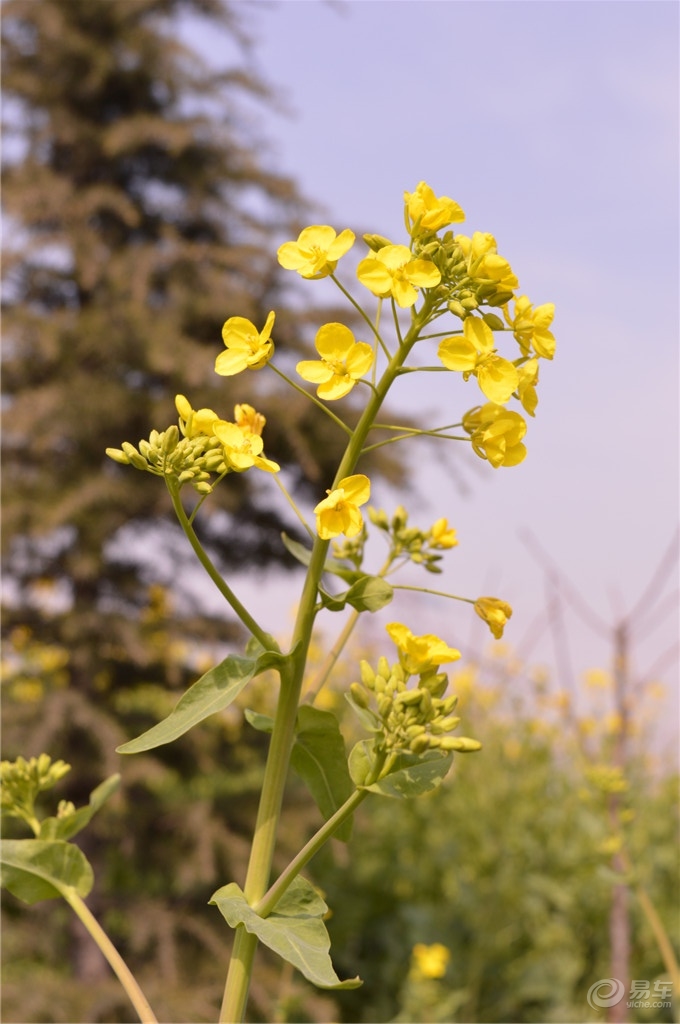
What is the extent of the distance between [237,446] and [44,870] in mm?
327

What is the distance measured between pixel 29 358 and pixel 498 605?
11.1 ft

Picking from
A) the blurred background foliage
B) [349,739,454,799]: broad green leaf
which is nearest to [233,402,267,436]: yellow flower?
[349,739,454,799]: broad green leaf

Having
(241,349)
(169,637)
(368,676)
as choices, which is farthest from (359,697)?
(169,637)

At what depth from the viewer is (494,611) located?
26.4 inches

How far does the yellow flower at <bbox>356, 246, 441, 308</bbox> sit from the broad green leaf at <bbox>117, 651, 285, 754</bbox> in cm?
23

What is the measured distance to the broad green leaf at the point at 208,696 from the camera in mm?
529

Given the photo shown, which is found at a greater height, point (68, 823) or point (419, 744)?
point (419, 744)

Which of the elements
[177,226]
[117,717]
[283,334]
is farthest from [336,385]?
[177,226]

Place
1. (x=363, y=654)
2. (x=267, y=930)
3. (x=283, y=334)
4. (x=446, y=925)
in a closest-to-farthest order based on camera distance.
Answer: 1. (x=267, y=930)
2. (x=446, y=925)
3. (x=283, y=334)
4. (x=363, y=654)

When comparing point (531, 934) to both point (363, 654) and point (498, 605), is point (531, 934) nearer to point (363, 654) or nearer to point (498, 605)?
point (363, 654)

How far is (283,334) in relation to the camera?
11.4 feet

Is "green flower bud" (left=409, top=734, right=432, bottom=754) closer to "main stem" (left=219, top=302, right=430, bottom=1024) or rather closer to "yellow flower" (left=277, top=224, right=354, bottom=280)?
"main stem" (left=219, top=302, right=430, bottom=1024)

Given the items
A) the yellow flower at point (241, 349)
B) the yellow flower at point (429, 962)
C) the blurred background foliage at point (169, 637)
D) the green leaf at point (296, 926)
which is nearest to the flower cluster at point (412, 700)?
the green leaf at point (296, 926)

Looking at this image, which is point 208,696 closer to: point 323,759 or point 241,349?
point 323,759
